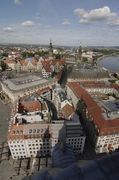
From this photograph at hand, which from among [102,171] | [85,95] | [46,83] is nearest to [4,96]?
[46,83]

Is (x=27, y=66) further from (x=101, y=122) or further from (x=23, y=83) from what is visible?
(x=101, y=122)

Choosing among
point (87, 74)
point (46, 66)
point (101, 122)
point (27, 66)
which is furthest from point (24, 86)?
point (27, 66)

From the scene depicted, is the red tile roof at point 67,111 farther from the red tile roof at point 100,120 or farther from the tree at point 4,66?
the tree at point 4,66

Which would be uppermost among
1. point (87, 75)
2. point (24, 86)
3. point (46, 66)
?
point (46, 66)

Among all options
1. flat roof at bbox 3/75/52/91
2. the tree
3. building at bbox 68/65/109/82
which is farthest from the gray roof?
the tree

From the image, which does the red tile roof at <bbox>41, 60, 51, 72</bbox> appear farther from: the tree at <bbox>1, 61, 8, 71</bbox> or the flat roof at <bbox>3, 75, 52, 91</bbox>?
the tree at <bbox>1, 61, 8, 71</bbox>

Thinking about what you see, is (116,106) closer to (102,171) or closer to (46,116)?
(46,116)

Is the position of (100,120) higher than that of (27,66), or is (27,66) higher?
(27,66)
